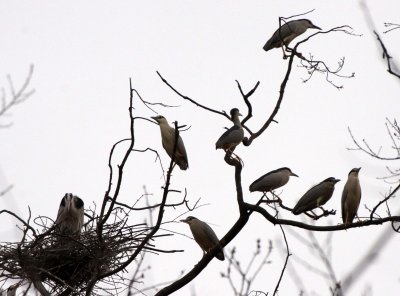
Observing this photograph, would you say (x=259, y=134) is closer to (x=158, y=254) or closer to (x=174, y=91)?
(x=174, y=91)

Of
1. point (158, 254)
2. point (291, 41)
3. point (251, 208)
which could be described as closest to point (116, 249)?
point (158, 254)

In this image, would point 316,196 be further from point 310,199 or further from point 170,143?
point 170,143

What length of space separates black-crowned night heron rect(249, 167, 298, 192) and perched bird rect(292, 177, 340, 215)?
0.40 metres

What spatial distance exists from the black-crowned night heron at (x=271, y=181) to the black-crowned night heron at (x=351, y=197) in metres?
0.62

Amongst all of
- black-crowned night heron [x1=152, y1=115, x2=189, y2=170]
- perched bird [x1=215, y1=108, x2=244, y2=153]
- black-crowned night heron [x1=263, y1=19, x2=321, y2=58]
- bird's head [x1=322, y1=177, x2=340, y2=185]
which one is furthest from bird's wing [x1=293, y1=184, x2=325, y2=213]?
black-crowned night heron [x1=263, y1=19, x2=321, y2=58]

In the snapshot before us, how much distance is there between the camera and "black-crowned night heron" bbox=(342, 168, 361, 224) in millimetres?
6536

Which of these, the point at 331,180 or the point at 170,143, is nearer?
the point at 331,180

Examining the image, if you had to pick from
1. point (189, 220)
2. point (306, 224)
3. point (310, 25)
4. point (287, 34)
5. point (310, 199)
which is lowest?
point (306, 224)

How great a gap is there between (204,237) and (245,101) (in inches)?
91.0

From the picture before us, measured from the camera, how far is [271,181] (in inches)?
257

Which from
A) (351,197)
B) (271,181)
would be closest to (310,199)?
(271,181)

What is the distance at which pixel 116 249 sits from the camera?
5.52 meters

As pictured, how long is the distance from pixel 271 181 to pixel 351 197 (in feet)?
2.74

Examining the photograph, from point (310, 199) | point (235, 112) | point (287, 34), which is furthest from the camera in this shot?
point (287, 34)
